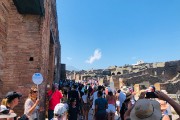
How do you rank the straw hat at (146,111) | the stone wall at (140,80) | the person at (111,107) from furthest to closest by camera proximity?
1. the stone wall at (140,80)
2. the person at (111,107)
3. the straw hat at (146,111)

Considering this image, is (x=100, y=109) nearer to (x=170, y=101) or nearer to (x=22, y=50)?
(x=22, y=50)

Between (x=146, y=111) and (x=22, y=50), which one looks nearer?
(x=146, y=111)

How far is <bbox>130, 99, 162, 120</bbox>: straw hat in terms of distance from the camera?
2.37m

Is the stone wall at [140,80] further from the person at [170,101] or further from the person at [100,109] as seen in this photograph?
the person at [170,101]

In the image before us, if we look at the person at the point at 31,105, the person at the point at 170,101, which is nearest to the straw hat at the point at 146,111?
the person at the point at 170,101

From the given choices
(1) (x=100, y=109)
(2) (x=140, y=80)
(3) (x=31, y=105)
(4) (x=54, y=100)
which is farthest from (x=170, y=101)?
(2) (x=140, y=80)

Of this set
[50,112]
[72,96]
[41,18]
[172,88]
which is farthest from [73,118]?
[172,88]

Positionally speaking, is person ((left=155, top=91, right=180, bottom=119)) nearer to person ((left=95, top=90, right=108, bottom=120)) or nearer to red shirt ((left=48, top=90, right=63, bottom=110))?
person ((left=95, top=90, right=108, bottom=120))

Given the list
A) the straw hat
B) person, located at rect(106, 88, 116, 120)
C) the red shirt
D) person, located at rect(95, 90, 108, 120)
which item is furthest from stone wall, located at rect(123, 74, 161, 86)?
the straw hat

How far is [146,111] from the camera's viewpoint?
2385 mm

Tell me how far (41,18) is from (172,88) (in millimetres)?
20202

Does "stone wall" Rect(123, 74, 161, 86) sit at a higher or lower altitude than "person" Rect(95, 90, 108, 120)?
higher

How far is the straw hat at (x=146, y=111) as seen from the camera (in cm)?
237

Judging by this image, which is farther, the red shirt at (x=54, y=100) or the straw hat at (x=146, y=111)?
the red shirt at (x=54, y=100)
